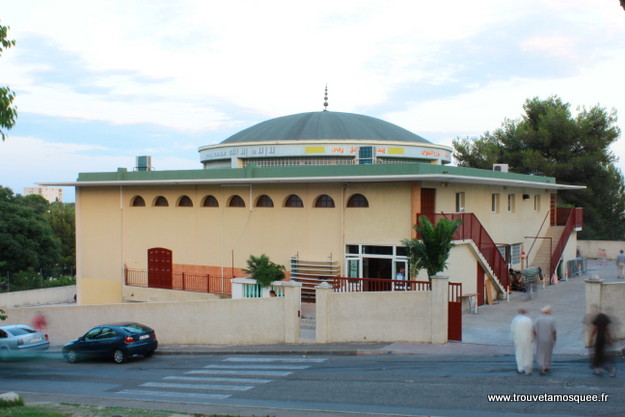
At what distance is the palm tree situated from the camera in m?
20.0

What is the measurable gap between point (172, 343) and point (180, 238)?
7.79 metres

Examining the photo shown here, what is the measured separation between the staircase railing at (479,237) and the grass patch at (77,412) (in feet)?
44.7

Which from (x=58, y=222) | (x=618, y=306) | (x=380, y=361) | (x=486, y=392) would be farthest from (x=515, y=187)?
(x=58, y=222)

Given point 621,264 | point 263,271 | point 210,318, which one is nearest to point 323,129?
point 263,271

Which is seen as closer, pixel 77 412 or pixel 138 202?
pixel 77 412

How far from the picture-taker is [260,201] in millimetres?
27703

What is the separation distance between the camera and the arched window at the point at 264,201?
89.9 ft

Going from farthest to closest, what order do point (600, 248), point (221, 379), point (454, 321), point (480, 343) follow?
point (600, 248), point (454, 321), point (480, 343), point (221, 379)

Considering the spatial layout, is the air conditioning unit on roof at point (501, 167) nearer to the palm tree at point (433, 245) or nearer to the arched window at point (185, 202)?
the palm tree at point (433, 245)

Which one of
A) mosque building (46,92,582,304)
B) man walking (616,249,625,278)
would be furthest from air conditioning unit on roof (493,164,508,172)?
man walking (616,249,625,278)

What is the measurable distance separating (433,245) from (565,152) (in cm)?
3281

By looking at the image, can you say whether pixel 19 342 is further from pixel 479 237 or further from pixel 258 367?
pixel 479 237

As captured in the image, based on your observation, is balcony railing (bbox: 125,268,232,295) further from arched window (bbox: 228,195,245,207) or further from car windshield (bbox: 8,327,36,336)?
car windshield (bbox: 8,327,36,336)

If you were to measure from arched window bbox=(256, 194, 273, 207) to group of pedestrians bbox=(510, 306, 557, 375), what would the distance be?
1507cm
